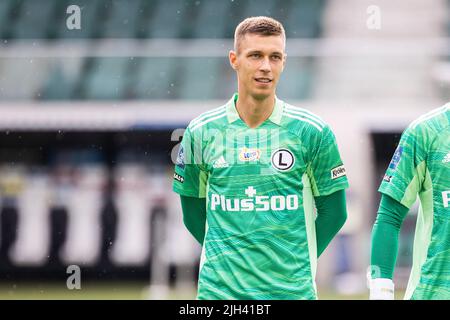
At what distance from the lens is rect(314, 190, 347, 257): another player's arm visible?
15.0 feet

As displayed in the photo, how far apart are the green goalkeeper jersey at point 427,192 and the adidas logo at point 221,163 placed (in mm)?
579

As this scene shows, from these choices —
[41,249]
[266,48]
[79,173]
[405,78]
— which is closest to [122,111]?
[79,173]

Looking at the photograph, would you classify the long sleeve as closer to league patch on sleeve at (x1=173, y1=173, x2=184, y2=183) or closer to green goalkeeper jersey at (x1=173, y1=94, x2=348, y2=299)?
green goalkeeper jersey at (x1=173, y1=94, x2=348, y2=299)

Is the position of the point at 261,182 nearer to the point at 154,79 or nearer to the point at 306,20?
the point at 154,79

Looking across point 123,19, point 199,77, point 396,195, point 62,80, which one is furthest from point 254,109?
point 123,19

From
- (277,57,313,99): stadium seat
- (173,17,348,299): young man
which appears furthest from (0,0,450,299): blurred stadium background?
(173,17,348,299): young man

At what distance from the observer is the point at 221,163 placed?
14.5 ft

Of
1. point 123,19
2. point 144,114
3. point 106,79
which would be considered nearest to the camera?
point 144,114

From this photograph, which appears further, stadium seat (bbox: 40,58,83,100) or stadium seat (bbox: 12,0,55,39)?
stadium seat (bbox: 12,0,55,39)

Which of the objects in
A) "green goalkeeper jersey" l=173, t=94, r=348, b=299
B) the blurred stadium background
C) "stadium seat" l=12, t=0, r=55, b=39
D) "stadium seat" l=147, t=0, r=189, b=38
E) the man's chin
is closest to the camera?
"green goalkeeper jersey" l=173, t=94, r=348, b=299

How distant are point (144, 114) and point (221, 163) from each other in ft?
37.0

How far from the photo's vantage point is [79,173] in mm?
15430

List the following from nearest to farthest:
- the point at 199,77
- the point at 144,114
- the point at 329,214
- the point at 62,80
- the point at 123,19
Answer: the point at 329,214
the point at 144,114
the point at 62,80
the point at 199,77
the point at 123,19

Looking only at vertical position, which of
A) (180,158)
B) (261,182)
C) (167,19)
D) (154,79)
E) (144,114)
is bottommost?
(261,182)
